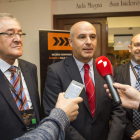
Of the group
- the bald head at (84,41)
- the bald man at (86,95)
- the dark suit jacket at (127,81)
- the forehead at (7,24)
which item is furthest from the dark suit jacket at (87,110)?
the forehead at (7,24)

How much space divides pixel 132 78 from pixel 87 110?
0.96 metres

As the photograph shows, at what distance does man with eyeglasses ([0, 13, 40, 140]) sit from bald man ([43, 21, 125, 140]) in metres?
0.18

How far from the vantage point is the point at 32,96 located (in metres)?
1.41

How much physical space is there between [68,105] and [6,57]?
886 millimetres

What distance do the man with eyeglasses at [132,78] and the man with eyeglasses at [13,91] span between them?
101 centimetres

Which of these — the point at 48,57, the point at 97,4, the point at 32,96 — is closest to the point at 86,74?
the point at 32,96

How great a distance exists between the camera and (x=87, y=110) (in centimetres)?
130

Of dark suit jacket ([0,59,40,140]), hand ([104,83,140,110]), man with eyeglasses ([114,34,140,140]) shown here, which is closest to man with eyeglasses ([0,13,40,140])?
dark suit jacket ([0,59,40,140])

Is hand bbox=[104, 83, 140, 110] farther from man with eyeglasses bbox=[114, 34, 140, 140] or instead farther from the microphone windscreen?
man with eyeglasses bbox=[114, 34, 140, 140]

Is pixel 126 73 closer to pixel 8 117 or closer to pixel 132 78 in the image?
pixel 132 78

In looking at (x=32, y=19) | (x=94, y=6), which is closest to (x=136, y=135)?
(x=94, y=6)

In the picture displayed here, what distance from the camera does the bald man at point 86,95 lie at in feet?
4.21

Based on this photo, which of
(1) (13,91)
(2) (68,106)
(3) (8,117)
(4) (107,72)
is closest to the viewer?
(2) (68,106)

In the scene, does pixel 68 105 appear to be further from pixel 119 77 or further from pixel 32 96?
pixel 119 77
